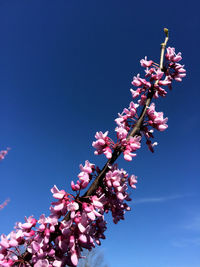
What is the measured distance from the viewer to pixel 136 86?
2598 mm

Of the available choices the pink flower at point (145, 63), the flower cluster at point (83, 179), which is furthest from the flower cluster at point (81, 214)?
the pink flower at point (145, 63)

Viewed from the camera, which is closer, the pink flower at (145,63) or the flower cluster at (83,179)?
the flower cluster at (83,179)

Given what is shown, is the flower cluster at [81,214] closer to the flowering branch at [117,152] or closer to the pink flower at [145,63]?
the flowering branch at [117,152]

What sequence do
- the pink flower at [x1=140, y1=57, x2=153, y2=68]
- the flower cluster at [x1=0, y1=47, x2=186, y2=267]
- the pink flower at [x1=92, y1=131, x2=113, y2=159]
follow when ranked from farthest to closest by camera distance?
the pink flower at [x1=140, y1=57, x2=153, y2=68], the pink flower at [x1=92, y1=131, x2=113, y2=159], the flower cluster at [x1=0, y1=47, x2=186, y2=267]

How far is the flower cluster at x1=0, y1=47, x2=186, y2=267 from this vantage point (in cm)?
170

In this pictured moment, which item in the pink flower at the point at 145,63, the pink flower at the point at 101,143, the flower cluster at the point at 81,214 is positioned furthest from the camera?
the pink flower at the point at 145,63

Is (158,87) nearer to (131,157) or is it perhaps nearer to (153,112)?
(153,112)

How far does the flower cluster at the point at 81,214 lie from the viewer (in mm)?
1696

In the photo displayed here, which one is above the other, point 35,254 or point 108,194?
point 108,194

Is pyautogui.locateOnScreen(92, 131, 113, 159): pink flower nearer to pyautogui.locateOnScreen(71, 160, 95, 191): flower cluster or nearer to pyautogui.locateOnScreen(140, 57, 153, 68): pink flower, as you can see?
pyautogui.locateOnScreen(71, 160, 95, 191): flower cluster

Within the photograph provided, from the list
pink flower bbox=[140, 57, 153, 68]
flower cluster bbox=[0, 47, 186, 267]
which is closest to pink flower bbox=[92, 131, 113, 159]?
flower cluster bbox=[0, 47, 186, 267]

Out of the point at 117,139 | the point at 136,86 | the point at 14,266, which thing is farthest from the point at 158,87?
the point at 14,266

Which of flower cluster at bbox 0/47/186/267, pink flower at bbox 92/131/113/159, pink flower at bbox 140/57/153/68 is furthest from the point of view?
pink flower at bbox 140/57/153/68

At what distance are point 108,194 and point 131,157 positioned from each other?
44cm
